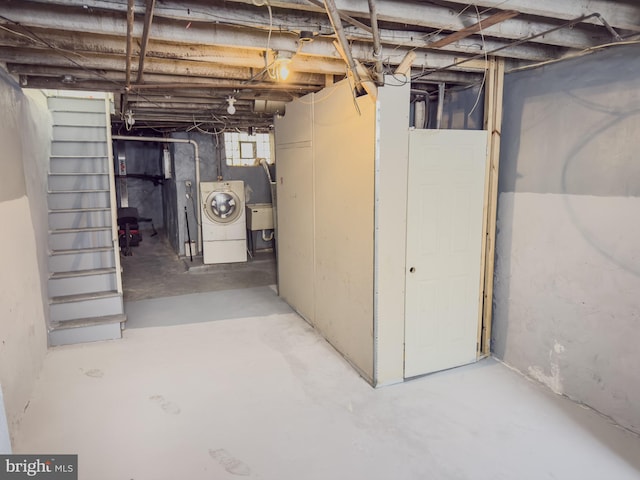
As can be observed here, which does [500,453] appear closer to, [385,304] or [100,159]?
[385,304]

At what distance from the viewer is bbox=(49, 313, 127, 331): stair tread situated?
395 centimetres

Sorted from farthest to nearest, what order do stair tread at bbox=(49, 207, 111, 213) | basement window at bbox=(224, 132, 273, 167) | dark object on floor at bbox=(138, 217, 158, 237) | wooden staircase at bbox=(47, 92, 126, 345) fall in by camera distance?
dark object on floor at bbox=(138, 217, 158, 237) < basement window at bbox=(224, 132, 273, 167) < stair tread at bbox=(49, 207, 111, 213) < wooden staircase at bbox=(47, 92, 126, 345)

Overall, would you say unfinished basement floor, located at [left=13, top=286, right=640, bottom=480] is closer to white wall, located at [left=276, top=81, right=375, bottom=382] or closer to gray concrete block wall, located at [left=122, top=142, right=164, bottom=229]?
white wall, located at [left=276, top=81, right=375, bottom=382]

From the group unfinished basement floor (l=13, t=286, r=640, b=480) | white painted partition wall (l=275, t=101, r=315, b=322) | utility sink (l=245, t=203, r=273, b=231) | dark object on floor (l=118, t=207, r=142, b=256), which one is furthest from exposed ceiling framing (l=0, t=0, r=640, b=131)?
dark object on floor (l=118, t=207, r=142, b=256)

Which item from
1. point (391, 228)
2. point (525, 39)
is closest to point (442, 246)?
point (391, 228)

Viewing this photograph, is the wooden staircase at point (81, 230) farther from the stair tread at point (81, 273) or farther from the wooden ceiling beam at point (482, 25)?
the wooden ceiling beam at point (482, 25)

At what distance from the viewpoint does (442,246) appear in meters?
3.24

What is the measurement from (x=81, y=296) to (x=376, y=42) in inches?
142

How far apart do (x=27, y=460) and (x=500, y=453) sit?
2525 millimetres

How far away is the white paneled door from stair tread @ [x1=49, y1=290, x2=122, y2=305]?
2.92m

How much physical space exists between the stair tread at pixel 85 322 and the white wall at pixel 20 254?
246mm

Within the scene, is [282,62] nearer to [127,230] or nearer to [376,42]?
[376,42]

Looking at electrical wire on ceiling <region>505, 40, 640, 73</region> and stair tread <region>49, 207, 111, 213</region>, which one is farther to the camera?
stair tread <region>49, 207, 111, 213</region>

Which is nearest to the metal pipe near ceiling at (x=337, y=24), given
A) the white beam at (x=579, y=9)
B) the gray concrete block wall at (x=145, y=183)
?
the white beam at (x=579, y=9)
